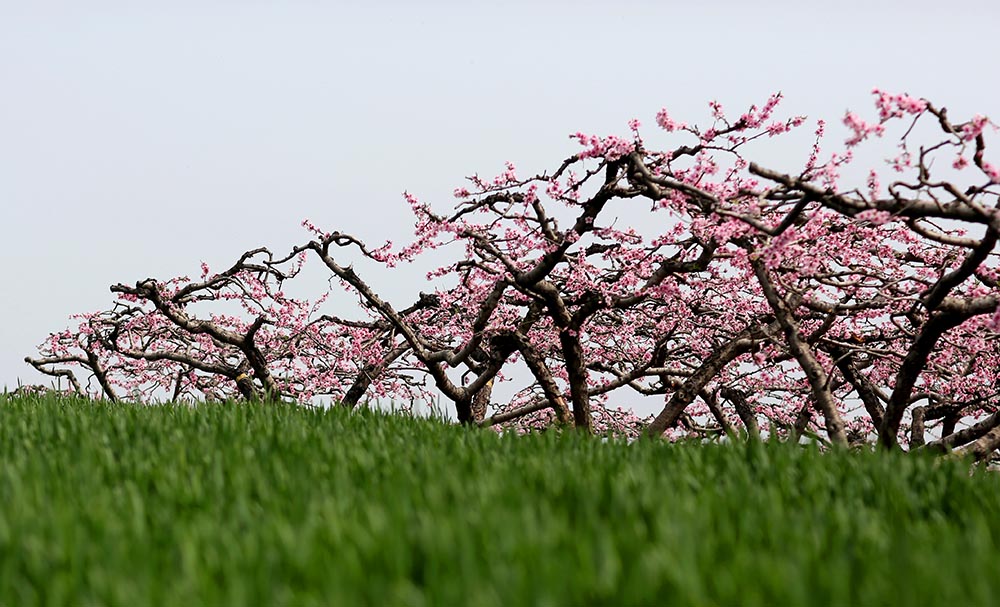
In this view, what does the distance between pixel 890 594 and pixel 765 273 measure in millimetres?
5451

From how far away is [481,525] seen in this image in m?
3.40

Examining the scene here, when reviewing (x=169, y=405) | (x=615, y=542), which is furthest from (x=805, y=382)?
(x=615, y=542)

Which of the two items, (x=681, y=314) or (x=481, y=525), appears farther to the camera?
(x=681, y=314)

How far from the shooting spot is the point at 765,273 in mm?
8078

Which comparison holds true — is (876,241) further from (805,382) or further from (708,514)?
(708,514)

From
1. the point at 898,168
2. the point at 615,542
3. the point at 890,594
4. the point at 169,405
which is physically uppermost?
the point at 169,405

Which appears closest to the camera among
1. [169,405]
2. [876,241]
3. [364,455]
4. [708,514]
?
[708,514]

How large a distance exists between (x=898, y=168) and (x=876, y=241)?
147 inches

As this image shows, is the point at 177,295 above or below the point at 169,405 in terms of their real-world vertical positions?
above

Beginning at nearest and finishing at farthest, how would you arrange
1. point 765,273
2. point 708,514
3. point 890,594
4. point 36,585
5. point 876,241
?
point 890,594
point 36,585
point 708,514
point 765,273
point 876,241

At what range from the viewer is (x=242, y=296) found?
536 inches

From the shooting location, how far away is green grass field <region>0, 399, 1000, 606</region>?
285cm

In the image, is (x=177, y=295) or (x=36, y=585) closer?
(x=36, y=585)

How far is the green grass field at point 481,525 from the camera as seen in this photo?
9.34 feet
